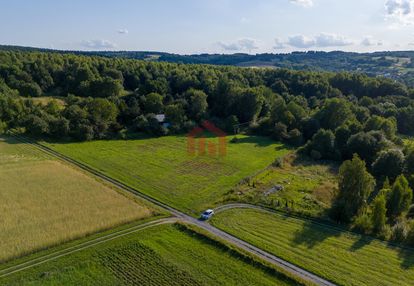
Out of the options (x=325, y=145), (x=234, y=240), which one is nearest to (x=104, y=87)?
(x=325, y=145)

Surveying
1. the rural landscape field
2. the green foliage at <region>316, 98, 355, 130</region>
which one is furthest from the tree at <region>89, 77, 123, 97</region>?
the green foliage at <region>316, 98, 355, 130</region>

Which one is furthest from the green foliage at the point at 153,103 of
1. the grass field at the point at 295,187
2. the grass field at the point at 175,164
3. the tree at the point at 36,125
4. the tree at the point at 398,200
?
the tree at the point at 398,200

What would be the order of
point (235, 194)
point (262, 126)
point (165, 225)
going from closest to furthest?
point (165, 225)
point (235, 194)
point (262, 126)

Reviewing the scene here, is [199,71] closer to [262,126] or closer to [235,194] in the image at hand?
[262,126]

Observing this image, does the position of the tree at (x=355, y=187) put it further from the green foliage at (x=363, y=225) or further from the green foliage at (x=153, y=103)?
the green foliage at (x=153, y=103)

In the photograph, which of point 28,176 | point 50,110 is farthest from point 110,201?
point 50,110
